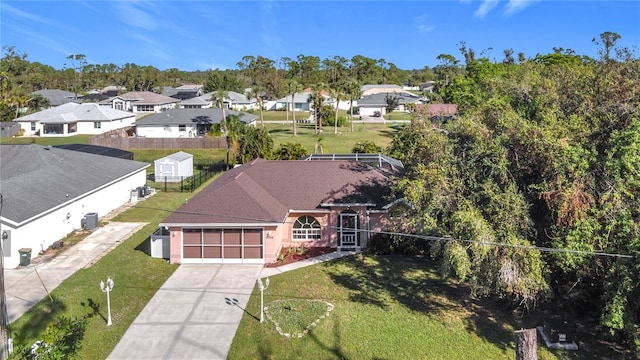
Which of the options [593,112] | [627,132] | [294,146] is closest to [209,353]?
[627,132]

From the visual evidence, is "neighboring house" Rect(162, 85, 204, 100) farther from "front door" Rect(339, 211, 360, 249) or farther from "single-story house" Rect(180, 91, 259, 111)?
"front door" Rect(339, 211, 360, 249)

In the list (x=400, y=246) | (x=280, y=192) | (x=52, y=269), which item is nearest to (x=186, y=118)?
(x=280, y=192)

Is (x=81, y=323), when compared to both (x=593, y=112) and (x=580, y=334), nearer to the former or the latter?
(x=580, y=334)

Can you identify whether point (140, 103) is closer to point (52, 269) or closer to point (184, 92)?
point (184, 92)

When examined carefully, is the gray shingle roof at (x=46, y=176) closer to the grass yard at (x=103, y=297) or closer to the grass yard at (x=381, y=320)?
the grass yard at (x=103, y=297)

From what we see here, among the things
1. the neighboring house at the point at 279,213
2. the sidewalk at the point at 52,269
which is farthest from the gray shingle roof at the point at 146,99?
the neighboring house at the point at 279,213

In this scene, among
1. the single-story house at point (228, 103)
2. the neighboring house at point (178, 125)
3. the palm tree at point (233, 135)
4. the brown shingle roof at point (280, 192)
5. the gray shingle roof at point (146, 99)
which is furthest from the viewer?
the gray shingle roof at point (146, 99)

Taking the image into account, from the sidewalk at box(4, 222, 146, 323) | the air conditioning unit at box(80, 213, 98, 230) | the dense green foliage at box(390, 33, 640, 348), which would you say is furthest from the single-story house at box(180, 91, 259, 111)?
the dense green foliage at box(390, 33, 640, 348)
